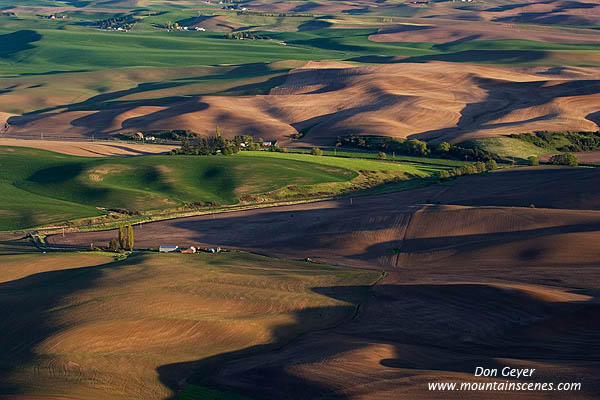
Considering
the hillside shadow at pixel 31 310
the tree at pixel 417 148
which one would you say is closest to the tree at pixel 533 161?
the tree at pixel 417 148

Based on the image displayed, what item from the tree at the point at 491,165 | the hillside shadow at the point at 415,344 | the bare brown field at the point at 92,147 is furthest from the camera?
the bare brown field at the point at 92,147

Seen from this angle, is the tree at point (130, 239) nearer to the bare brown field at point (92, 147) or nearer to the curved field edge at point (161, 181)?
the curved field edge at point (161, 181)

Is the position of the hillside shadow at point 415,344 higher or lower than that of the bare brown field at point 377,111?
higher

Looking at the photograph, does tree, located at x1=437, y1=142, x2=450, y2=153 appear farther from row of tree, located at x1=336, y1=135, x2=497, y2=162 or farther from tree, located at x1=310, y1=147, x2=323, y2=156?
tree, located at x1=310, y1=147, x2=323, y2=156

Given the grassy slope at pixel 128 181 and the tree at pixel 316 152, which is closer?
the grassy slope at pixel 128 181

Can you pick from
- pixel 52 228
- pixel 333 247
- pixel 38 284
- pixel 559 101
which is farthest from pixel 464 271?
pixel 559 101

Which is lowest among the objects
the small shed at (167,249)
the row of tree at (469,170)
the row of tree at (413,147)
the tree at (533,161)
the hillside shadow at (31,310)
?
the row of tree at (413,147)

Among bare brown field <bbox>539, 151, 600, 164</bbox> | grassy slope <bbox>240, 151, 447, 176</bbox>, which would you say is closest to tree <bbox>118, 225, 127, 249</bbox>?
grassy slope <bbox>240, 151, 447, 176</bbox>
